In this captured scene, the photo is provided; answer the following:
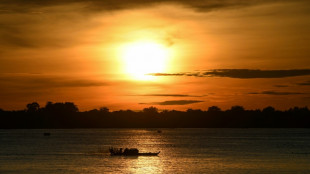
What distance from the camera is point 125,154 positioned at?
428 ft

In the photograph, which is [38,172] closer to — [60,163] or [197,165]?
[60,163]

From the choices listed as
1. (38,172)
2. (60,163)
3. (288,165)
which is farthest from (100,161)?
(288,165)

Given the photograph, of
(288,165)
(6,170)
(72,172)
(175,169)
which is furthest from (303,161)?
(6,170)

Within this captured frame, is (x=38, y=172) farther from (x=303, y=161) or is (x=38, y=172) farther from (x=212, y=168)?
(x=303, y=161)

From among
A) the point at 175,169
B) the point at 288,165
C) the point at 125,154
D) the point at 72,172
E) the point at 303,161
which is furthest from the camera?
Answer: the point at 125,154

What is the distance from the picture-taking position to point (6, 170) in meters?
95.4

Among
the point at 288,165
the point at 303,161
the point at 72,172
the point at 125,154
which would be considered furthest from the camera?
the point at 125,154

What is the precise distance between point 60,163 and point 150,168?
71.8 feet

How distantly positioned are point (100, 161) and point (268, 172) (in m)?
39.4

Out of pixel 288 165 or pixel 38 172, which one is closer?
pixel 38 172

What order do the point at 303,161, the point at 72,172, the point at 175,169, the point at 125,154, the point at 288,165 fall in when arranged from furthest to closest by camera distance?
the point at 125,154 < the point at 303,161 < the point at 288,165 < the point at 175,169 < the point at 72,172

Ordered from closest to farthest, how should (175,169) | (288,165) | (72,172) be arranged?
(72,172), (175,169), (288,165)

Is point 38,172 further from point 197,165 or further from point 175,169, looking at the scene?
point 197,165

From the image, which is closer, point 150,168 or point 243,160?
point 150,168
